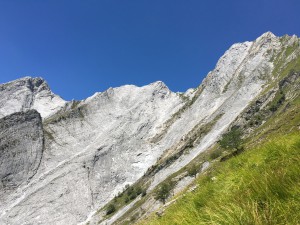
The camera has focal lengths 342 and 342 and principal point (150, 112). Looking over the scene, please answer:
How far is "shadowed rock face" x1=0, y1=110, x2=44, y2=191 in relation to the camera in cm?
16775

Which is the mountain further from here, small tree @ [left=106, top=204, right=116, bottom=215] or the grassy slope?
the grassy slope

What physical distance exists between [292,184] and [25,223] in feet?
486

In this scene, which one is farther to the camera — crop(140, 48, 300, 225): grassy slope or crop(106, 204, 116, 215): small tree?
crop(106, 204, 116, 215): small tree

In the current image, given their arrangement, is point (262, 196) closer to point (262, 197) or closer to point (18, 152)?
point (262, 197)

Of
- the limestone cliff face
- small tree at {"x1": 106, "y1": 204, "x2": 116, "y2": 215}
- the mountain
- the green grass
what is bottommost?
the green grass

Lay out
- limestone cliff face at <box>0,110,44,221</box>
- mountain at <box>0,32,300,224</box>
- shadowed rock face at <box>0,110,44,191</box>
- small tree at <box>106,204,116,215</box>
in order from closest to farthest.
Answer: small tree at <box>106,204,116,215</box> → mountain at <box>0,32,300,224</box> → limestone cliff face at <box>0,110,44,221</box> → shadowed rock face at <box>0,110,44,191</box>

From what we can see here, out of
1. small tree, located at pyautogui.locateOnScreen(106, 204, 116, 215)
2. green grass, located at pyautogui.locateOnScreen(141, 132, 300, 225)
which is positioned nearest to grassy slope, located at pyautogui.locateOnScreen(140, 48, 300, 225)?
green grass, located at pyautogui.locateOnScreen(141, 132, 300, 225)

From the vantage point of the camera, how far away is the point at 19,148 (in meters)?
180

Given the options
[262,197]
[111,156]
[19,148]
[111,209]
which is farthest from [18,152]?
[262,197]

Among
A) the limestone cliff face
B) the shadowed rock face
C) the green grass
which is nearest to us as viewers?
the green grass

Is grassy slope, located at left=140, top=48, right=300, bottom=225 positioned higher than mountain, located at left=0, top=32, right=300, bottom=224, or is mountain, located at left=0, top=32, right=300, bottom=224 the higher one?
mountain, located at left=0, top=32, right=300, bottom=224

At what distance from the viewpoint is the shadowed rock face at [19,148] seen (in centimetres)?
16775

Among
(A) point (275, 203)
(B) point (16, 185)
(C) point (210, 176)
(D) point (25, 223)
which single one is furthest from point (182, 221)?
(B) point (16, 185)

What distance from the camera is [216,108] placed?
178 m
